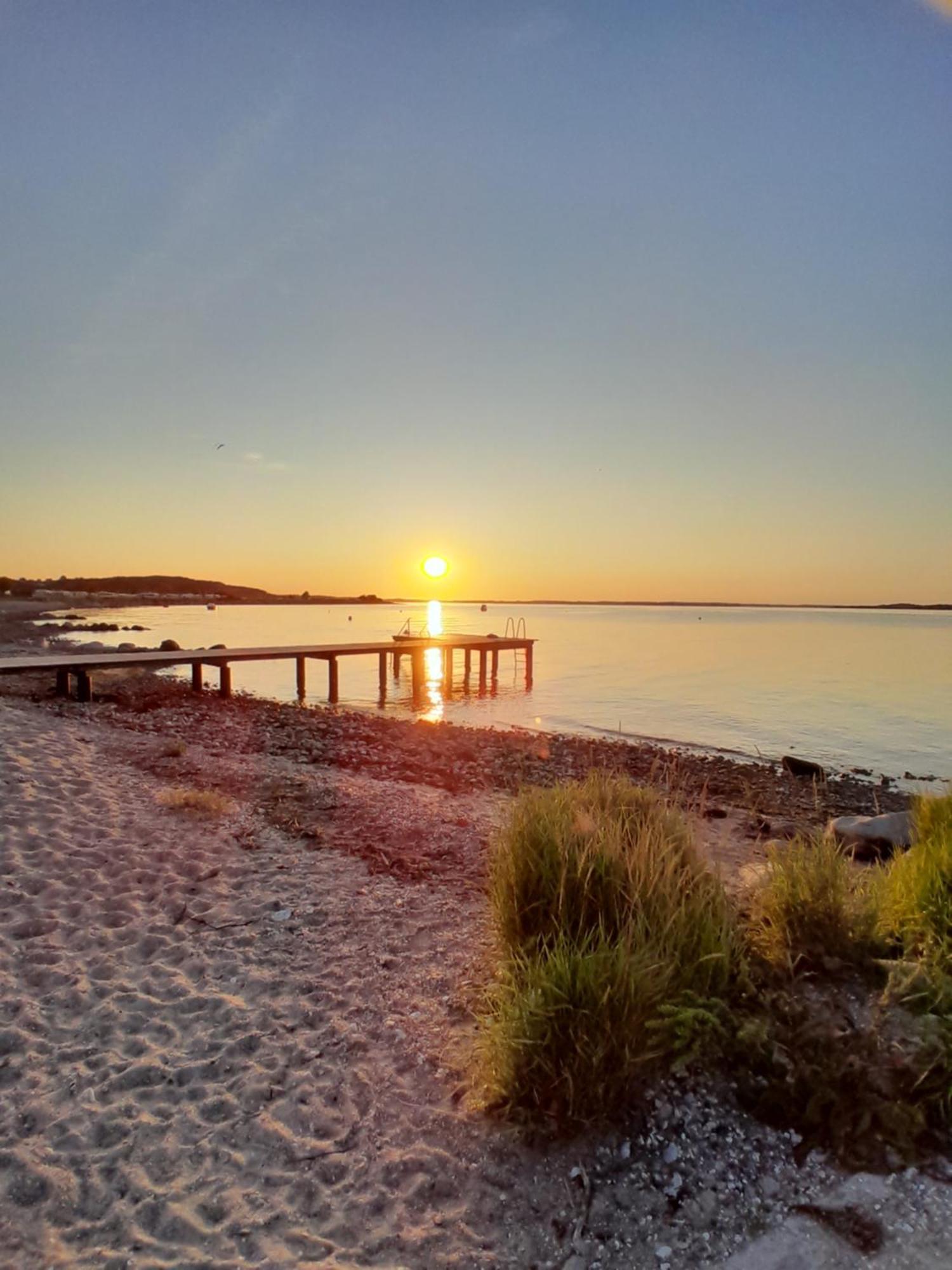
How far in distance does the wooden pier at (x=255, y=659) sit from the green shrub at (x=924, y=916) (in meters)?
14.6

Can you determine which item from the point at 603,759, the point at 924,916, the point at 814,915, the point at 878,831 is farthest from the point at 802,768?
the point at 814,915

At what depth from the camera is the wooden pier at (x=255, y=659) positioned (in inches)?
611

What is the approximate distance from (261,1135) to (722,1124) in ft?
6.53

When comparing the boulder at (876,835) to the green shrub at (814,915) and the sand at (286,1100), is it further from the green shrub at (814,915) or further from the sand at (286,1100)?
the sand at (286,1100)

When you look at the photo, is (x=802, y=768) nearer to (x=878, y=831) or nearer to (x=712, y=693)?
(x=878, y=831)

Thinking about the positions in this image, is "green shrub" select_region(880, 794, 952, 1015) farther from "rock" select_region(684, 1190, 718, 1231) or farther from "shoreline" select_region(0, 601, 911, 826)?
"shoreline" select_region(0, 601, 911, 826)

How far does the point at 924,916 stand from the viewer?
3934mm

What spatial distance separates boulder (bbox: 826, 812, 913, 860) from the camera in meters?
8.09

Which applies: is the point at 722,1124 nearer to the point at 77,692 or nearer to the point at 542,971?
the point at 542,971

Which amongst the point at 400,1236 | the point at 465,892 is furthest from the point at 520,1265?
the point at 465,892

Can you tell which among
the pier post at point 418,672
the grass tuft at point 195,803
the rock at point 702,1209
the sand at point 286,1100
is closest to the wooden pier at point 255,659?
the pier post at point 418,672

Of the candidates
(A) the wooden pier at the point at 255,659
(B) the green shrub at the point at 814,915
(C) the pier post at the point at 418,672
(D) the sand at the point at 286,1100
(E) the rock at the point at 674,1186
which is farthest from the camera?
(C) the pier post at the point at 418,672

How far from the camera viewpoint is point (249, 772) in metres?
9.80

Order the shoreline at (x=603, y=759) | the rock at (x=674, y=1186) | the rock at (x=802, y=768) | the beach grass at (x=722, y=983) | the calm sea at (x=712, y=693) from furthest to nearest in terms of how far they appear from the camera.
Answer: the calm sea at (x=712, y=693) → the rock at (x=802, y=768) → the shoreline at (x=603, y=759) → the beach grass at (x=722, y=983) → the rock at (x=674, y=1186)
